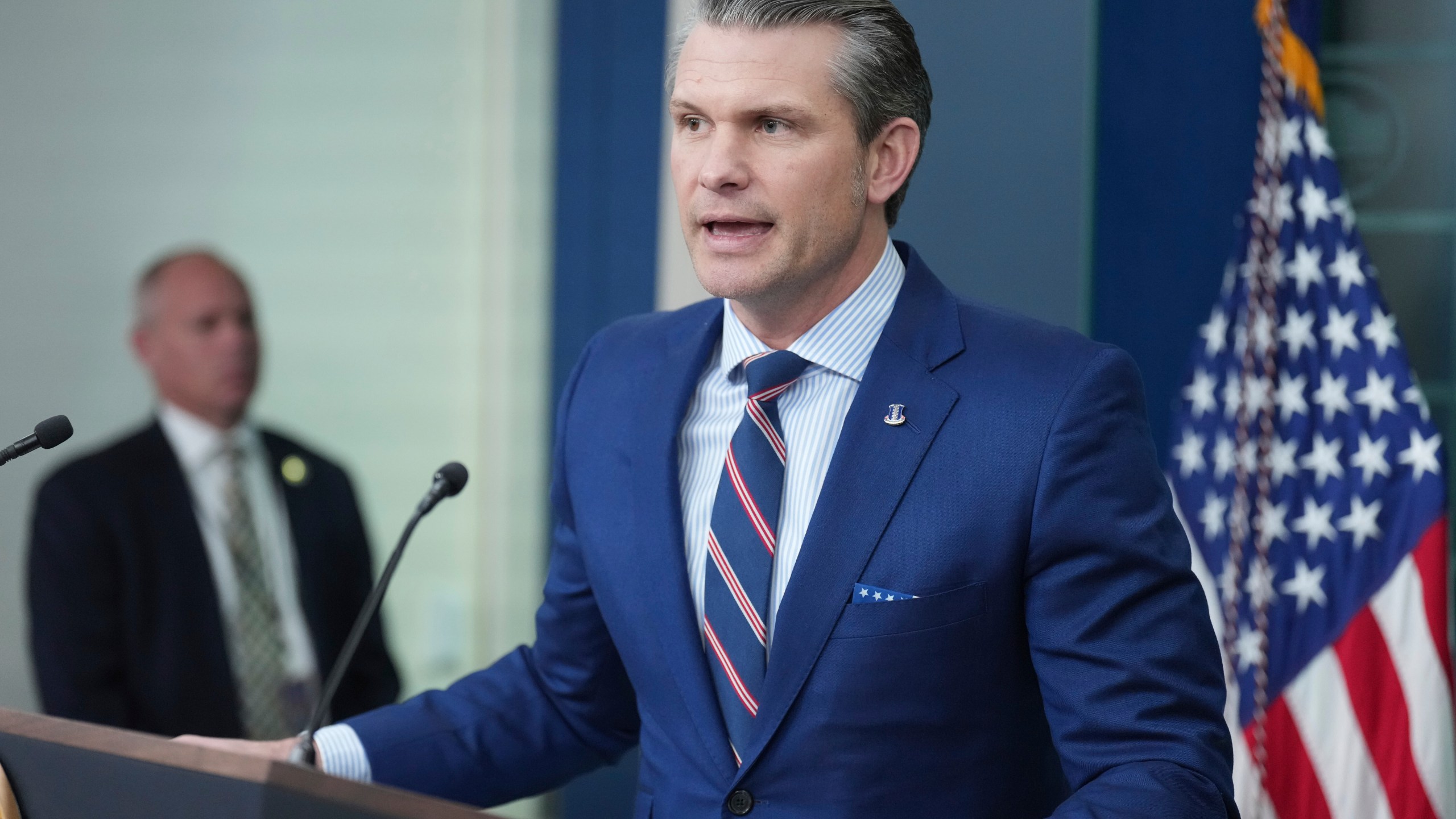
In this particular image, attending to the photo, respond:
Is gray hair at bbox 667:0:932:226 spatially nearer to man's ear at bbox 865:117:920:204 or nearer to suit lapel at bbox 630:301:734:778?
man's ear at bbox 865:117:920:204

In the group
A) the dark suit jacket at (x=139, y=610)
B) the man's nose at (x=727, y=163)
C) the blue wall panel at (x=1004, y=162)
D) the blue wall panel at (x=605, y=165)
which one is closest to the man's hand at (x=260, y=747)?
the man's nose at (x=727, y=163)

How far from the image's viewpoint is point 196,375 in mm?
3211

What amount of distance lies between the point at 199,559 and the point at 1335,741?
232 cm

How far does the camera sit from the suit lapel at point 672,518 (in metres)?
1.40

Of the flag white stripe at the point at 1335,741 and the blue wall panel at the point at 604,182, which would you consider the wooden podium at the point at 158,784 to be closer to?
the flag white stripe at the point at 1335,741

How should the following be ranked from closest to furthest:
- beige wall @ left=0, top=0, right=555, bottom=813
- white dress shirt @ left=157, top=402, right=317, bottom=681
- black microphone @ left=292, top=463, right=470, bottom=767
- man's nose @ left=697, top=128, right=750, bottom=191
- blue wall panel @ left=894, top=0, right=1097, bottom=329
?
black microphone @ left=292, top=463, right=470, bottom=767
man's nose @ left=697, top=128, right=750, bottom=191
blue wall panel @ left=894, top=0, right=1097, bottom=329
white dress shirt @ left=157, top=402, right=317, bottom=681
beige wall @ left=0, top=0, right=555, bottom=813

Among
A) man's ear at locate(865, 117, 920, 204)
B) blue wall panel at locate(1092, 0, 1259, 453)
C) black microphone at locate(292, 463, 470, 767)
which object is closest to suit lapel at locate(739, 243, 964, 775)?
man's ear at locate(865, 117, 920, 204)

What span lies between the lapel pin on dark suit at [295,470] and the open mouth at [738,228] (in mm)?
2160

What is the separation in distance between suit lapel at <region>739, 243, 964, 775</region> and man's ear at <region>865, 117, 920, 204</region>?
0.55 feet

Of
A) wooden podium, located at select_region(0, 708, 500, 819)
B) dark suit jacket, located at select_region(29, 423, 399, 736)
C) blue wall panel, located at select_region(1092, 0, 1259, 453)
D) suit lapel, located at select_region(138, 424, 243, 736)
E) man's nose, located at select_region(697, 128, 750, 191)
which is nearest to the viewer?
→ wooden podium, located at select_region(0, 708, 500, 819)

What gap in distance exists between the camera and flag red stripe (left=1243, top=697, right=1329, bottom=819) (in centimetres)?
231

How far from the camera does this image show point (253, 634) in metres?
3.10

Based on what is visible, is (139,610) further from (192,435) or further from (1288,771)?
(1288,771)

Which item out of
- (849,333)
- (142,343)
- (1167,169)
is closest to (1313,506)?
(1167,169)
